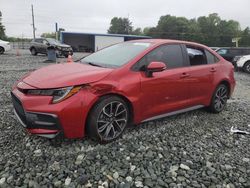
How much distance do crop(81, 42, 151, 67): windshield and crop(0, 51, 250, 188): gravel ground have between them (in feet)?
3.76

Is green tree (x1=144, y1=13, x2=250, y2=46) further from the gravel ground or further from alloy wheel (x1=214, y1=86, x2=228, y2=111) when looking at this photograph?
the gravel ground

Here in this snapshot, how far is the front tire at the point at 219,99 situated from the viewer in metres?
5.42

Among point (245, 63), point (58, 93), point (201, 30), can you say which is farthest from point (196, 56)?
point (201, 30)

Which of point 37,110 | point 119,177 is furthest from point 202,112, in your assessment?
point 37,110

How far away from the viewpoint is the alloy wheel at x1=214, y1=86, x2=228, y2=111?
18.0ft

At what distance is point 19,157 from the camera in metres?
3.30

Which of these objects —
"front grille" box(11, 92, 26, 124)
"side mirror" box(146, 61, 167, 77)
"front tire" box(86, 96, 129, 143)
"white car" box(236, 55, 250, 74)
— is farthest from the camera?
"white car" box(236, 55, 250, 74)

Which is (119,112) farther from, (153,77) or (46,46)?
(46,46)

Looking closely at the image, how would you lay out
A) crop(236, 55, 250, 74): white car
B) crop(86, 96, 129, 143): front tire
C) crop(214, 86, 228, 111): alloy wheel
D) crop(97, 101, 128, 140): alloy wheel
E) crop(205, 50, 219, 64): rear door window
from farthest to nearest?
crop(236, 55, 250, 74): white car → crop(214, 86, 228, 111): alloy wheel → crop(205, 50, 219, 64): rear door window → crop(97, 101, 128, 140): alloy wheel → crop(86, 96, 129, 143): front tire

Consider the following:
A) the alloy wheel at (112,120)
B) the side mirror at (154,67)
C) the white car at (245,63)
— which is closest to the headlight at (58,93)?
the alloy wheel at (112,120)

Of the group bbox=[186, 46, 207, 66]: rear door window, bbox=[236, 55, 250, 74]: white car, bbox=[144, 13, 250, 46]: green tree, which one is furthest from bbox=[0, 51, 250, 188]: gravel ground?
bbox=[144, 13, 250, 46]: green tree

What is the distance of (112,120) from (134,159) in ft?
2.14

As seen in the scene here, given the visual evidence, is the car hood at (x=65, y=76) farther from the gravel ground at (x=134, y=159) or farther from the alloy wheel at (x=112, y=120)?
the gravel ground at (x=134, y=159)

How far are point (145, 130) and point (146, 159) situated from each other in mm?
945
